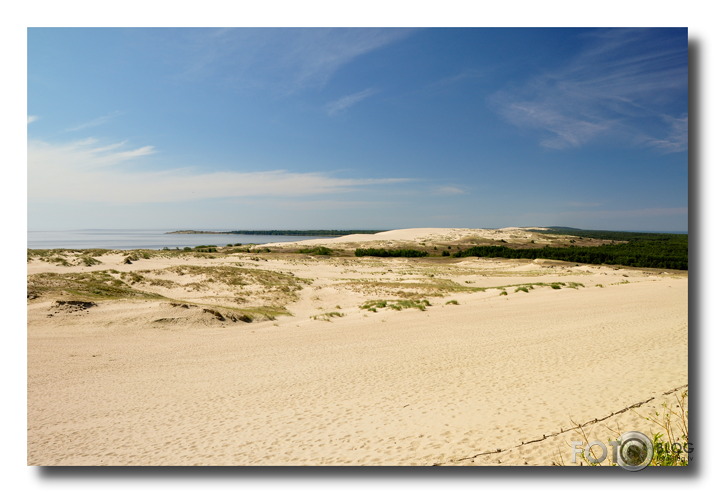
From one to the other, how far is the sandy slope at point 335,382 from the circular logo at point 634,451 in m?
0.34

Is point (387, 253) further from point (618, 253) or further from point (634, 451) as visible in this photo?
point (634, 451)

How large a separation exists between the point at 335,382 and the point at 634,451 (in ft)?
17.7

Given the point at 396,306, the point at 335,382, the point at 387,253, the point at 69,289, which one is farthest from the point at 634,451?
the point at 387,253

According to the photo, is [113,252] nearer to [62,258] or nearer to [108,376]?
[62,258]

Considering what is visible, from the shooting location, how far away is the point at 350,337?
13.2 metres

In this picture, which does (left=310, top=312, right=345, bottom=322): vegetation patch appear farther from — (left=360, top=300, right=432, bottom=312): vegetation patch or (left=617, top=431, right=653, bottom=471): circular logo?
(left=617, top=431, right=653, bottom=471): circular logo

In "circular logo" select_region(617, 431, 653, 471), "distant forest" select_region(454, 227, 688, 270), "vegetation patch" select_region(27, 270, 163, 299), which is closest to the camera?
"circular logo" select_region(617, 431, 653, 471)

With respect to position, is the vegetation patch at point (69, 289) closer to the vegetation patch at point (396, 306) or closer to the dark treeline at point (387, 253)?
the vegetation patch at point (396, 306)

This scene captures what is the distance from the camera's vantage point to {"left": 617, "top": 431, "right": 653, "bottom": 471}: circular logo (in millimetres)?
5684

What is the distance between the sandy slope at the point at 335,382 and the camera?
6121mm

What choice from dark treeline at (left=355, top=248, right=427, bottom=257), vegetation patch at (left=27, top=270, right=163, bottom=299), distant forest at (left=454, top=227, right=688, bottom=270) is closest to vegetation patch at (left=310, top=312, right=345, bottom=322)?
vegetation patch at (left=27, top=270, right=163, bottom=299)

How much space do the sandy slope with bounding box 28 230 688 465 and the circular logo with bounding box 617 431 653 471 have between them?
34cm

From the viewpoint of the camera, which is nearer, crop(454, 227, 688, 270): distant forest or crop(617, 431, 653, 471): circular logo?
crop(617, 431, 653, 471): circular logo

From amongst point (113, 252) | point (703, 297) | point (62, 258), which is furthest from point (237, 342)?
point (113, 252)
